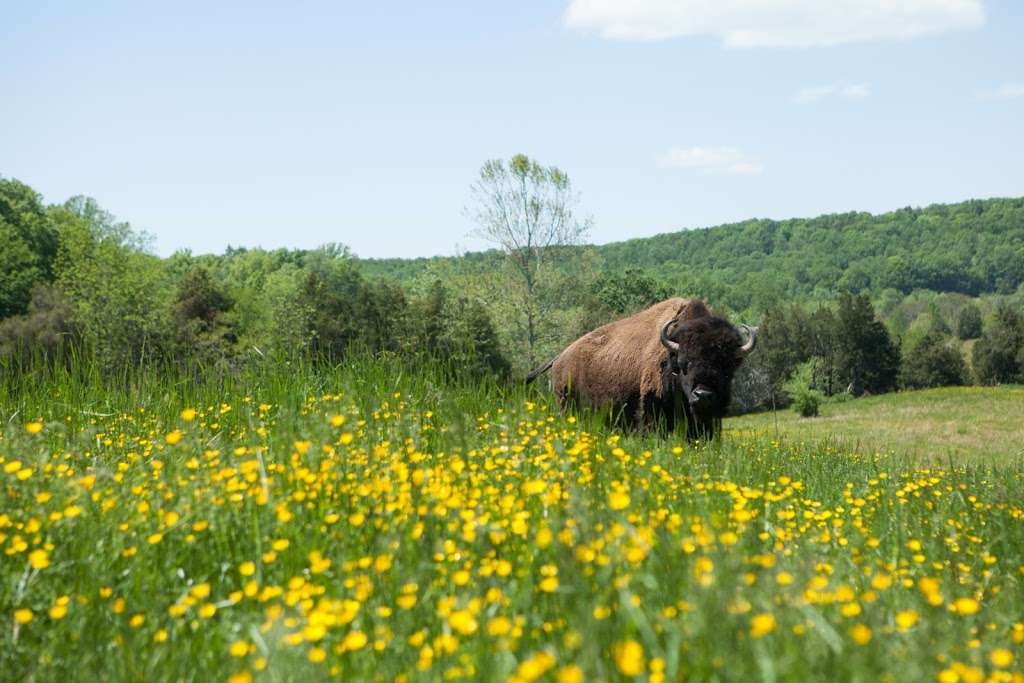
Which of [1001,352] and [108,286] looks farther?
[1001,352]

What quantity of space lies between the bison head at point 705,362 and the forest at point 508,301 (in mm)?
1180

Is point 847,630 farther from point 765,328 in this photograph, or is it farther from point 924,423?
point 765,328

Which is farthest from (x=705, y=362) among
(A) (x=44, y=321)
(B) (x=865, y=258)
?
(B) (x=865, y=258)

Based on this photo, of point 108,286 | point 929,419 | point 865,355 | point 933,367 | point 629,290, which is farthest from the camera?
point 865,355

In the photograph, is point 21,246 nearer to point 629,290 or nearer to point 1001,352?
point 629,290

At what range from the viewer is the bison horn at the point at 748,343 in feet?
36.4

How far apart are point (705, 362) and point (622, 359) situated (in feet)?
7.70

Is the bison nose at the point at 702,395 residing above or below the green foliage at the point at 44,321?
below

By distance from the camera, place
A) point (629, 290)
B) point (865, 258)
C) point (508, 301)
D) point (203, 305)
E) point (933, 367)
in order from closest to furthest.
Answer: point (508, 301) < point (203, 305) < point (629, 290) < point (933, 367) < point (865, 258)

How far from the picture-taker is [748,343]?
38.2 ft

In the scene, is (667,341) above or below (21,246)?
below

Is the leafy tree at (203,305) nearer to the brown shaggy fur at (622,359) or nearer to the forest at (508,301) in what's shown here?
the forest at (508,301)

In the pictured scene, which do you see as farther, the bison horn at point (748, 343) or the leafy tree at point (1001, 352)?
the leafy tree at point (1001, 352)

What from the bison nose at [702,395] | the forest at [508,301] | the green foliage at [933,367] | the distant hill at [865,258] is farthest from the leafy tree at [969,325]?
the bison nose at [702,395]
